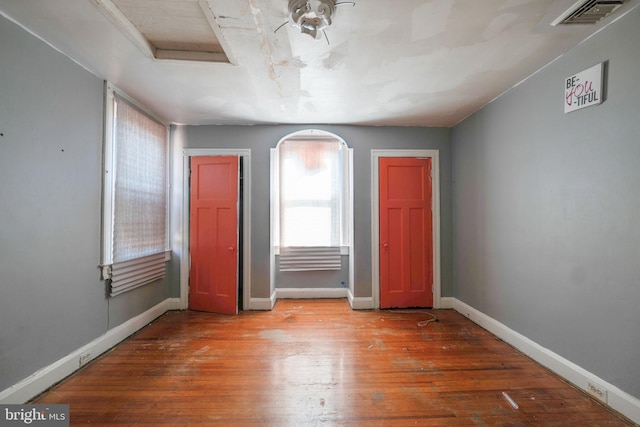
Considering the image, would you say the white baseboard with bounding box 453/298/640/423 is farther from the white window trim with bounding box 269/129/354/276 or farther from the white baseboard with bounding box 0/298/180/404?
the white baseboard with bounding box 0/298/180/404

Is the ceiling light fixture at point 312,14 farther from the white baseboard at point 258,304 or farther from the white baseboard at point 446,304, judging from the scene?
the white baseboard at point 446,304

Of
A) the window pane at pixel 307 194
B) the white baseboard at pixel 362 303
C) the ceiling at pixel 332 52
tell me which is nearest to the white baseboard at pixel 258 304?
the window pane at pixel 307 194

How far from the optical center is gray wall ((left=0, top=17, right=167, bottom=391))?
Result: 1.72 m

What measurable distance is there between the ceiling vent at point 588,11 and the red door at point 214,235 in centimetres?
340

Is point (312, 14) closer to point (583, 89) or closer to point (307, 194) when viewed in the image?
point (583, 89)

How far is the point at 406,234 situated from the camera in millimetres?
3703

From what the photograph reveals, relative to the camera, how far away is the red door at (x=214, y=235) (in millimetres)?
3502

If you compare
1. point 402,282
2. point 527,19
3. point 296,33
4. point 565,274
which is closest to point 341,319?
point 402,282

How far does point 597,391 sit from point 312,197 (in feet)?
11.5

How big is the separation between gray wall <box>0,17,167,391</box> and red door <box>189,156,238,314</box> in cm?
118

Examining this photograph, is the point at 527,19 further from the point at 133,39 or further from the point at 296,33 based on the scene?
the point at 133,39

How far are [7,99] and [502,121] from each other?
4.23 m

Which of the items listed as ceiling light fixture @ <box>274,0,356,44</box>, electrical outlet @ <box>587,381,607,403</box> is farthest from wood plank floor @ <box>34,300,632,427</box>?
ceiling light fixture @ <box>274,0,356,44</box>

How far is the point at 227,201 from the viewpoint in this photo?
353cm
